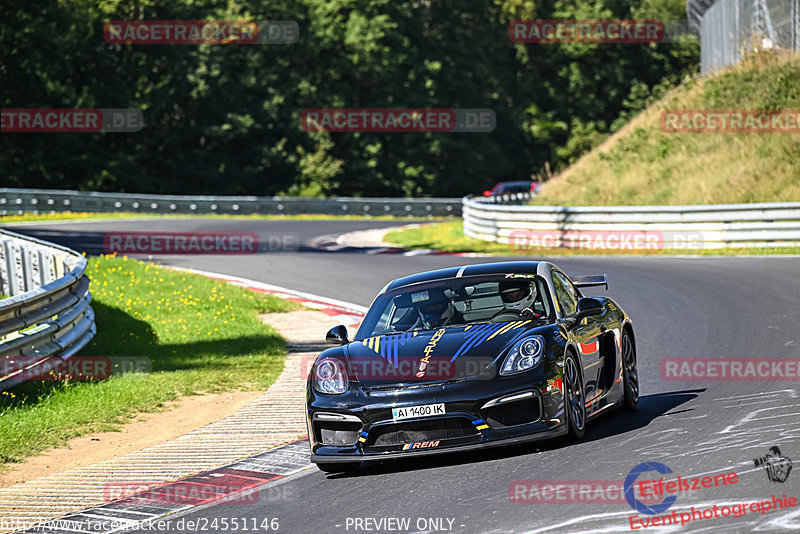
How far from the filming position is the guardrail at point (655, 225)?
2256cm

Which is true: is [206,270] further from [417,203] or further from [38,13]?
[38,13]

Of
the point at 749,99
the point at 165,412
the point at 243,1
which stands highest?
the point at 243,1

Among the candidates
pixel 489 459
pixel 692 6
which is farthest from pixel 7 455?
pixel 692 6

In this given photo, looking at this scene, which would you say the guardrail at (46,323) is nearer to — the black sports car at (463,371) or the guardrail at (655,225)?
the black sports car at (463,371)

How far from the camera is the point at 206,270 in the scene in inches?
922

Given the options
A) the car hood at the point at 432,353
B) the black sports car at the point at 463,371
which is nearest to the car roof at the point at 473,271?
the black sports car at the point at 463,371

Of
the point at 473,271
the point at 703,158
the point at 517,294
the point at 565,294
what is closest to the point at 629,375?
the point at 565,294

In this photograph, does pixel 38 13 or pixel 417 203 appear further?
pixel 38 13

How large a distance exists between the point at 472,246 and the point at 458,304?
770 inches

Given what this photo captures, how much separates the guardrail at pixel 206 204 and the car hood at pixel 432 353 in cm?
3474

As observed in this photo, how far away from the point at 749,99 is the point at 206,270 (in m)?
16.8

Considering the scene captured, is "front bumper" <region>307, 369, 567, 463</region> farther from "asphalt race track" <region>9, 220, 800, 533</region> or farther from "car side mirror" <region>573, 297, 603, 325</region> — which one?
"car side mirror" <region>573, 297, 603, 325</region>

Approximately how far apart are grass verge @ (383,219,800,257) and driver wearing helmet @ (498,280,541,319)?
47.9ft

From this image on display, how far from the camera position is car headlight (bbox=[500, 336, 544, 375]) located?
7391 millimetres
